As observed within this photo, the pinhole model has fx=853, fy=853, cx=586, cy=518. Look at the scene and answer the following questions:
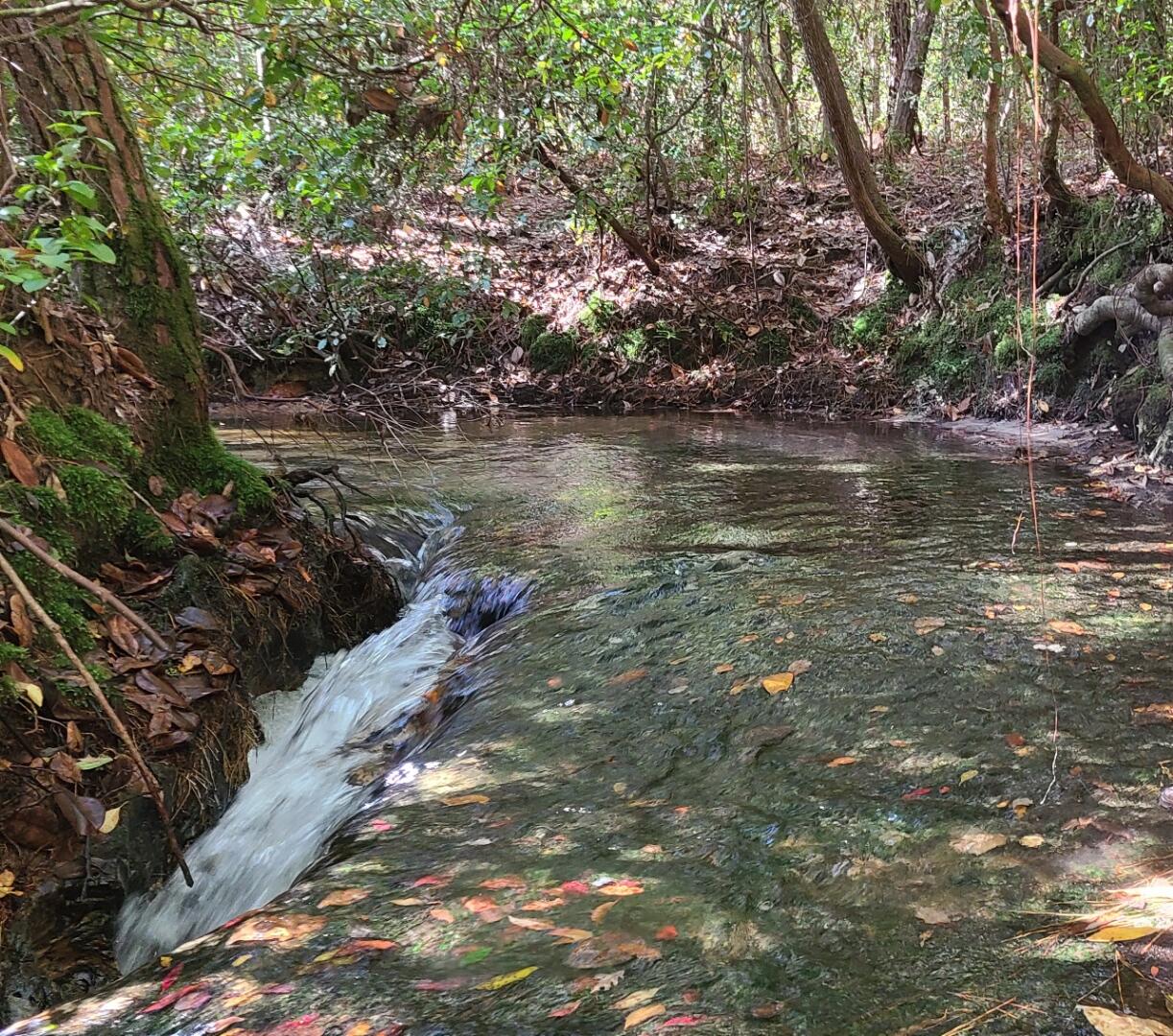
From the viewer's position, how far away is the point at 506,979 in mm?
1902

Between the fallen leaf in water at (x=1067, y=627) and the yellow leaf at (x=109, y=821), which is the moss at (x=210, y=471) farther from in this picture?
the fallen leaf in water at (x=1067, y=627)

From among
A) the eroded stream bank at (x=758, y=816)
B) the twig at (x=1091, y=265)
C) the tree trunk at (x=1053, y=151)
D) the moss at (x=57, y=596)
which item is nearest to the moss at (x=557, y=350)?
the tree trunk at (x=1053, y=151)

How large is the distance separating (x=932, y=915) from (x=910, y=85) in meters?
14.5

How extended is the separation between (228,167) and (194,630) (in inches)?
191

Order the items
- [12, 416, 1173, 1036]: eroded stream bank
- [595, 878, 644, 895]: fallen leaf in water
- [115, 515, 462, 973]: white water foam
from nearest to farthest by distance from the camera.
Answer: [12, 416, 1173, 1036]: eroded stream bank < [595, 878, 644, 895]: fallen leaf in water < [115, 515, 462, 973]: white water foam

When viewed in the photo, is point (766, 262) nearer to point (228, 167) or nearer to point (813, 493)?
point (813, 493)

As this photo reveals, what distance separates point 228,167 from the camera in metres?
7.01

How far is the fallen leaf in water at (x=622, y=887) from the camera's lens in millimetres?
2217

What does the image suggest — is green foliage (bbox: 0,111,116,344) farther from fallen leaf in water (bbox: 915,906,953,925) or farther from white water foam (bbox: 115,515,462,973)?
fallen leaf in water (bbox: 915,906,953,925)

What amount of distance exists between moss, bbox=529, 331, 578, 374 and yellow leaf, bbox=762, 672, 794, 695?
1030 centimetres

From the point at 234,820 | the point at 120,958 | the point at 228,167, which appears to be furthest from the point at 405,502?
the point at 120,958

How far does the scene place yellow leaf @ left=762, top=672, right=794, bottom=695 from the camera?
133 inches

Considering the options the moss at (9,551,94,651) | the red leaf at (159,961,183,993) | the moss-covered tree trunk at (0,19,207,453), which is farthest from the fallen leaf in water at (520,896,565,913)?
the moss-covered tree trunk at (0,19,207,453)

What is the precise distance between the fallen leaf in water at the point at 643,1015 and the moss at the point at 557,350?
12.0 metres
